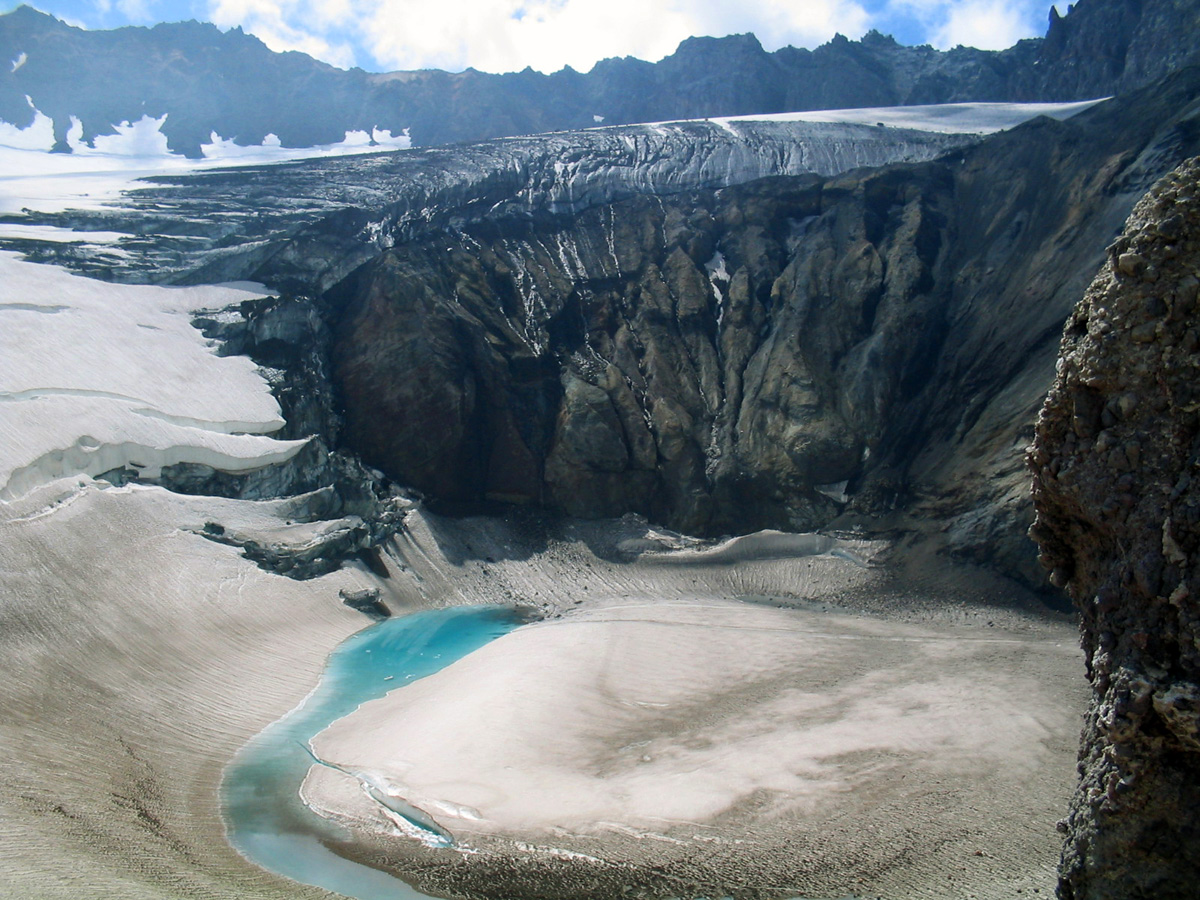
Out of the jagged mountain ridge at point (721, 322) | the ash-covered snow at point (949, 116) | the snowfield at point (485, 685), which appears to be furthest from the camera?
the ash-covered snow at point (949, 116)

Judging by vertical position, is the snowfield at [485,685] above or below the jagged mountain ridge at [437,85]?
below

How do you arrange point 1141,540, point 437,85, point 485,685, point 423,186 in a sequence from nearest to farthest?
point 1141,540 < point 485,685 < point 423,186 < point 437,85

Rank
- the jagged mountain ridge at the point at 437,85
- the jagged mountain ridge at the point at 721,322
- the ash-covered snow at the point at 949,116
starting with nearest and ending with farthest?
the jagged mountain ridge at the point at 721,322
the ash-covered snow at the point at 949,116
the jagged mountain ridge at the point at 437,85

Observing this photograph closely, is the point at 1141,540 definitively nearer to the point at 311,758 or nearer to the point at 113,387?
the point at 311,758

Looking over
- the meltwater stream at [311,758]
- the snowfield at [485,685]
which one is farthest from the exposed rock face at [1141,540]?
the meltwater stream at [311,758]

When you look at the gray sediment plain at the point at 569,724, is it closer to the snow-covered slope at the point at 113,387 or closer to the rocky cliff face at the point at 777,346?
the snow-covered slope at the point at 113,387

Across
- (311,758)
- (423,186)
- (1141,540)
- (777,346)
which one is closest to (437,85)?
(423,186)
